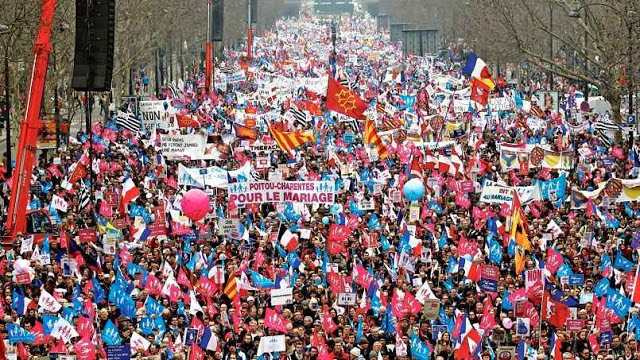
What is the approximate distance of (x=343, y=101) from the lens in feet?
119

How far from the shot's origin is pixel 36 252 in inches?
919

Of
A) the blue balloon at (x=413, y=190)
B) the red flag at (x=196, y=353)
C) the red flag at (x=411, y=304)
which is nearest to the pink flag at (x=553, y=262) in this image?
the red flag at (x=411, y=304)

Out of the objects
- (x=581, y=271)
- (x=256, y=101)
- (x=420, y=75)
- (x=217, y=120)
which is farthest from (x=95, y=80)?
(x=420, y=75)

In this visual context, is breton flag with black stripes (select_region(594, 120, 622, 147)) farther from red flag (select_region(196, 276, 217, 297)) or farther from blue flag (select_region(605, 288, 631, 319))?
blue flag (select_region(605, 288, 631, 319))

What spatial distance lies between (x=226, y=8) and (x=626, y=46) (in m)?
82.8

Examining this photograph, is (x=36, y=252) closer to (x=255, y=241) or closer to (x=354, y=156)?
(x=255, y=241)

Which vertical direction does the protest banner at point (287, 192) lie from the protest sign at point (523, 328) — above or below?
above

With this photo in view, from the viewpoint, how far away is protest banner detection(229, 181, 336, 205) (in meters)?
25.9

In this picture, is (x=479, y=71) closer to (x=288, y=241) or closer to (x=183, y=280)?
(x=288, y=241)

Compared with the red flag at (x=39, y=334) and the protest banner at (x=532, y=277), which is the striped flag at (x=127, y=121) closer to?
the protest banner at (x=532, y=277)

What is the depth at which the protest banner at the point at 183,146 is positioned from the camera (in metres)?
34.1

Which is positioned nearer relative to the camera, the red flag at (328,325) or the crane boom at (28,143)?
the red flag at (328,325)

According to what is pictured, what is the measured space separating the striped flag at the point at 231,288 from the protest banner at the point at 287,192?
4250mm

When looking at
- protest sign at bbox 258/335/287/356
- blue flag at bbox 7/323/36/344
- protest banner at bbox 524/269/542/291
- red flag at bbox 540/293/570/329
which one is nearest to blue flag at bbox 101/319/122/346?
blue flag at bbox 7/323/36/344
